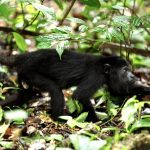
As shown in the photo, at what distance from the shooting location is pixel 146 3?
44.3 feet

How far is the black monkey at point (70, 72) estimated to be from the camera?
7.30 metres

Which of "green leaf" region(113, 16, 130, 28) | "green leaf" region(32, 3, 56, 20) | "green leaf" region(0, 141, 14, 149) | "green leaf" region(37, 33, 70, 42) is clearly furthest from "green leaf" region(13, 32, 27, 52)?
"green leaf" region(0, 141, 14, 149)

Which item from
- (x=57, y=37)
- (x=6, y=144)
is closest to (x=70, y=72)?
(x=57, y=37)

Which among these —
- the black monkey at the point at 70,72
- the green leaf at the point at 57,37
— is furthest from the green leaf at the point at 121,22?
the black monkey at the point at 70,72

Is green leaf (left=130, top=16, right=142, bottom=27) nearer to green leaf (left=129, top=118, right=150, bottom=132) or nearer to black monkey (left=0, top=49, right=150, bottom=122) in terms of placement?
black monkey (left=0, top=49, right=150, bottom=122)

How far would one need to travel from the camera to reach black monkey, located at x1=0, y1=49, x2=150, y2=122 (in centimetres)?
730

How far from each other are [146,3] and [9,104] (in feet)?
23.8

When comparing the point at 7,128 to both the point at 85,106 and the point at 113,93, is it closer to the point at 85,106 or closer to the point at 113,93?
the point at 85,106

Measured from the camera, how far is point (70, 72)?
747cm

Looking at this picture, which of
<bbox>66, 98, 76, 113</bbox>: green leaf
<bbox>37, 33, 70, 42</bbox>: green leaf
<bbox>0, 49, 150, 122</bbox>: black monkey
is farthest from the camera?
<bbox>0, 49, 150, 122</bbox>: black monkey

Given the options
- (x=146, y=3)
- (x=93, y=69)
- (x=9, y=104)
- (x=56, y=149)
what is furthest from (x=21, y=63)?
(x=146, y=3)

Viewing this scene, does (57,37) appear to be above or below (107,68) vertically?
above

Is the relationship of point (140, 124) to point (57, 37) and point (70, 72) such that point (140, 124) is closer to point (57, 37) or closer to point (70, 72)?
point (57, 37)

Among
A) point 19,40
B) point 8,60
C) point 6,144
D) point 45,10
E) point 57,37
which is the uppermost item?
point 45,10
